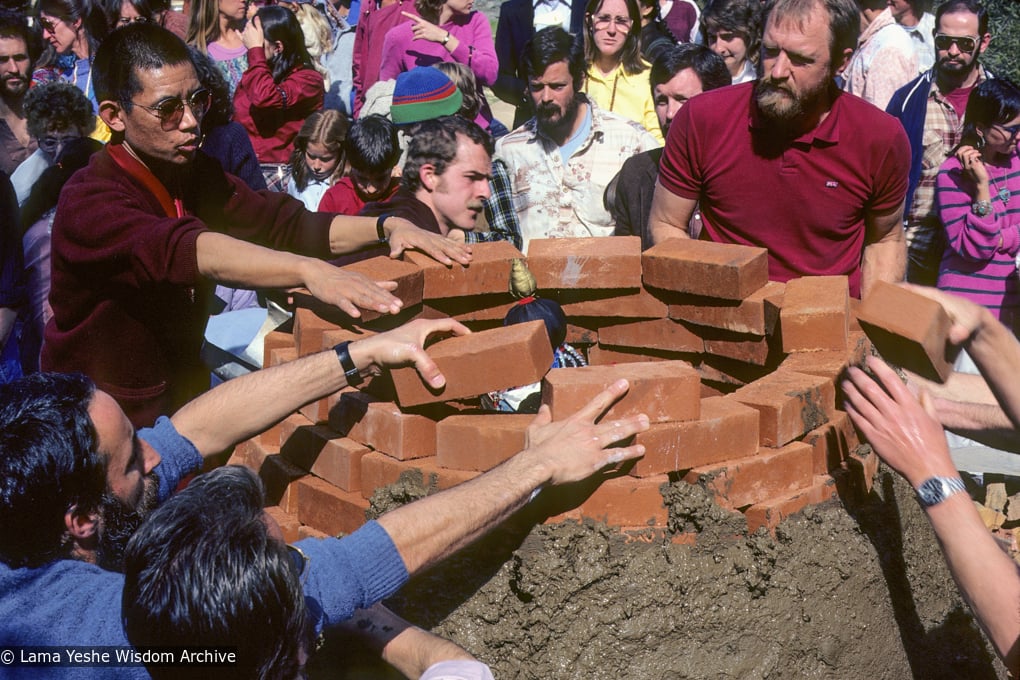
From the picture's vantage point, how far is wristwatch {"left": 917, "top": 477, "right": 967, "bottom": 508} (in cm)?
263

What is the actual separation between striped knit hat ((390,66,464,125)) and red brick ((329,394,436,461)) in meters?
3.94

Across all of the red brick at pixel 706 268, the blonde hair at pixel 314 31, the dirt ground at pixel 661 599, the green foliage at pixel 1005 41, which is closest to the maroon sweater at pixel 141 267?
the dirt ground at pixel 661 599

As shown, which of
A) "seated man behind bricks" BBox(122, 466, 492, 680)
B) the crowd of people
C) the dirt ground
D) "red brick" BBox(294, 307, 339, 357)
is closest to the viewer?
"seated man behind bricks" BBox(122, 466, 492, 680)

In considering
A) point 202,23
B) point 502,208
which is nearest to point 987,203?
point 502,208

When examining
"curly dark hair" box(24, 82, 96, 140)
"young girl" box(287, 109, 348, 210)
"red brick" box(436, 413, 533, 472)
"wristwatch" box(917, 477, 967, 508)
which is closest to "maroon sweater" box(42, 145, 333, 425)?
"red brick" box(436, 413, 533, 472)

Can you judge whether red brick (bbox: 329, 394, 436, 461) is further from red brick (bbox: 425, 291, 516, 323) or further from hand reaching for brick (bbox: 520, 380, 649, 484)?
red brick (bbox: 425, 291, 516, 323)

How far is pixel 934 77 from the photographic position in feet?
22.4

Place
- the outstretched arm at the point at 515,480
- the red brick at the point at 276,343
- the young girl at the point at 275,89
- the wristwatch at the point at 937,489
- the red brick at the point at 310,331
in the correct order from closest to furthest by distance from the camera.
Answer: the wristwatch at the point at 937,489 → the outstretched arm at the point at 515,480 → the red brick at the point at 310,331 → the red brick at the point at 276,343 → the young girl at the point at 275,89

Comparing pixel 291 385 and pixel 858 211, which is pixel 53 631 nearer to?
pixel 291 385

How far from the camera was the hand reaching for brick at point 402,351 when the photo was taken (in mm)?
3096

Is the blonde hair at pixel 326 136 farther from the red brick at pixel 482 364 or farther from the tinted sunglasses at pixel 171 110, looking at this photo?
the red brick at pixel 482 364

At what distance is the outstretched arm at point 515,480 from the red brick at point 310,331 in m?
0.96

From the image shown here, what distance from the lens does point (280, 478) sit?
3.62m

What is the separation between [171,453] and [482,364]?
1018mm
